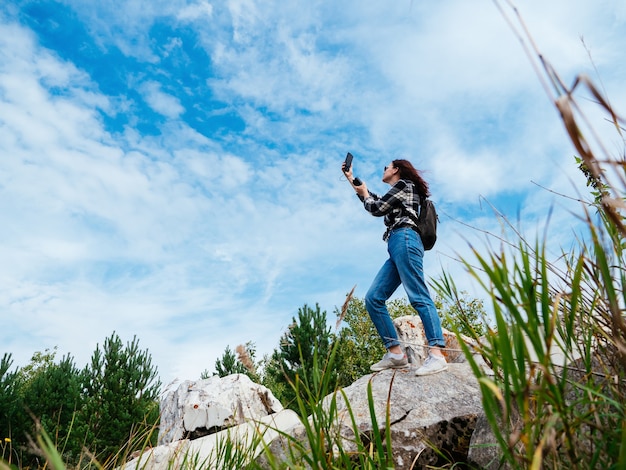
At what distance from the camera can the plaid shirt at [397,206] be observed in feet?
15.0

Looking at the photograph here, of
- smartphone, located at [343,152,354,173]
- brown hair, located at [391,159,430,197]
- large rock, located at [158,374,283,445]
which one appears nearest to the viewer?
brown hair, located at [391,159,430,197]

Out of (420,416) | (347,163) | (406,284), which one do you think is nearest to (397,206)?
(406,284)

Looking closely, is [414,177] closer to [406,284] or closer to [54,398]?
[406,284]

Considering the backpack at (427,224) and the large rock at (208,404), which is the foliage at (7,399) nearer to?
the large rock at (208,404)

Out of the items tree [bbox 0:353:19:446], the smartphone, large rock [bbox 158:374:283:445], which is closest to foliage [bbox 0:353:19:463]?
tree [bbox 0:353:19:446]

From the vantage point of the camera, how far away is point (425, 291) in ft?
14.6

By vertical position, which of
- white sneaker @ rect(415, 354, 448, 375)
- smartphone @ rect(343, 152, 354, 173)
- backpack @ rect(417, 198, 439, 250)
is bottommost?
white sneaker @ rect(415, 354, 448, 375)

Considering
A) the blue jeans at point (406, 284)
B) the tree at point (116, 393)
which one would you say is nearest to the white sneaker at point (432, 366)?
the blue jeans at point (406, 284)

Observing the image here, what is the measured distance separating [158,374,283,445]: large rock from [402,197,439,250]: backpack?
19.4 feet

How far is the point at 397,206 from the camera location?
4.59 metres

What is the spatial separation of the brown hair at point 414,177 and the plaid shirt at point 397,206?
8.9 inches

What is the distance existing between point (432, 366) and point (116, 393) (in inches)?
459

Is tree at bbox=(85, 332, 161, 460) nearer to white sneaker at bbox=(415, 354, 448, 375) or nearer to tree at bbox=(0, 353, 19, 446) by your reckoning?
tree at bbox=(0, 353, 19, 446)

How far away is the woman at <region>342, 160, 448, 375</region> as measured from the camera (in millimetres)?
4332
